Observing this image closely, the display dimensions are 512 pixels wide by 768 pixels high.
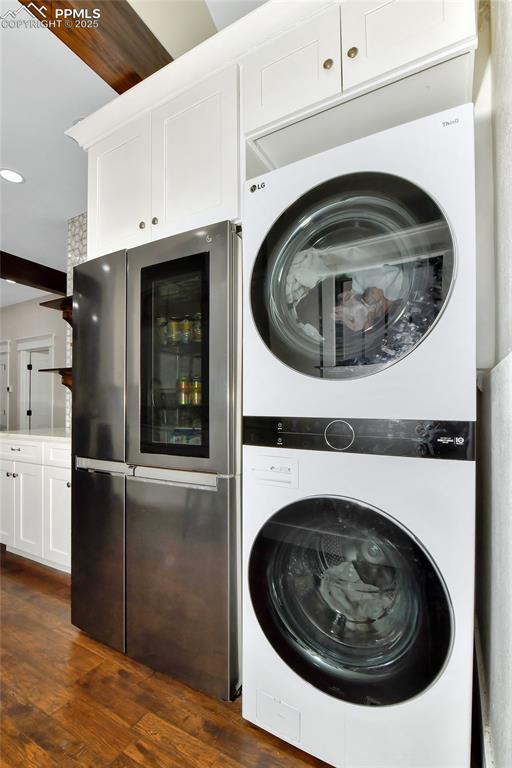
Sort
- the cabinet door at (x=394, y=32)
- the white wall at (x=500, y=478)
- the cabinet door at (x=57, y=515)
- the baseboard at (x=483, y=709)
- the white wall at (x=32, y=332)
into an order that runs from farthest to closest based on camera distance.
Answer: the white wall at (x=32, y=332) < the cabinet door at (x=57, y=515) < the cabinet door at (x=394, y=32) < the baseboard at (x=483, y=709) < the white wall at (x=500, y=478)

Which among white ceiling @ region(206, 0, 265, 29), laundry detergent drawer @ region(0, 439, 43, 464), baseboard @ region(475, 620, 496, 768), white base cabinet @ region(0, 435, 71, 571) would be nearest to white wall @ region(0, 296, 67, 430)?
laundry detergent drawer @ region(0, 439, 43, 464)

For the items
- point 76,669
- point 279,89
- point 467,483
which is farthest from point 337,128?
point 76,669

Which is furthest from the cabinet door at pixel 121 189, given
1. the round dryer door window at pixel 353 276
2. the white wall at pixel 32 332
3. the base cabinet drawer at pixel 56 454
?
the white wall at pixel 32 332

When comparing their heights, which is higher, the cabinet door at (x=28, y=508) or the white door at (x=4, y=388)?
the white door at (x=4, y=388)

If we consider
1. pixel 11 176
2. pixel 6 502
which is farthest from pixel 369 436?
pixel 11 176

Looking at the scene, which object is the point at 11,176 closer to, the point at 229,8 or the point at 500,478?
the point at 229,8

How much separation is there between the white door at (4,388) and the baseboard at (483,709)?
7225 mm

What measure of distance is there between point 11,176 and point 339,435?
3.15 meters

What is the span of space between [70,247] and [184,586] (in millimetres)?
3230

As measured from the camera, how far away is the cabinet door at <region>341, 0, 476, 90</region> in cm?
98

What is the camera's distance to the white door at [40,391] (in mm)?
5840

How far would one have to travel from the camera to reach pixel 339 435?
1028 mm

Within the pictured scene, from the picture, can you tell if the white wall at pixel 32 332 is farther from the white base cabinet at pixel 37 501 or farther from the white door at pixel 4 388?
the white base cabinet at pixel 37 501

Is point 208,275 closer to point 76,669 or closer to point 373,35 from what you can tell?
point 373,35
